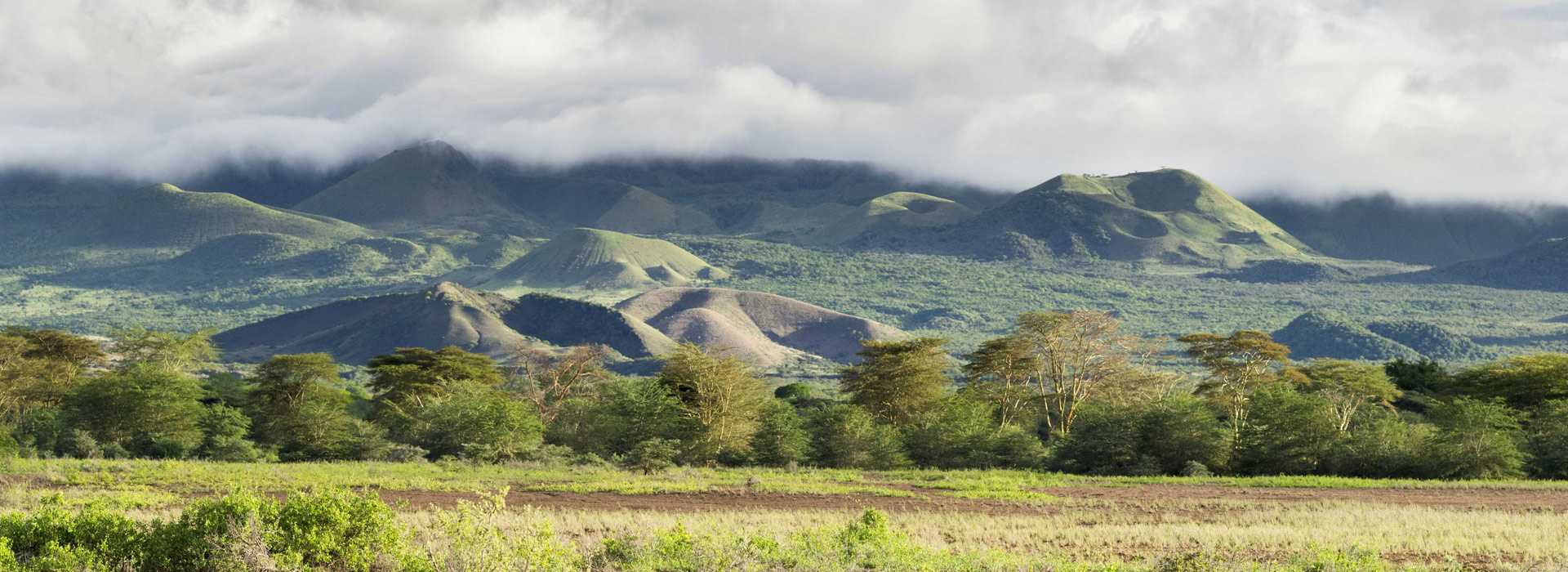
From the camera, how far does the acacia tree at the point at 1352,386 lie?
59.8 m

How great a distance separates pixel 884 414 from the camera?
2443 inches

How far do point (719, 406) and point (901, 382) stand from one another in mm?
10847

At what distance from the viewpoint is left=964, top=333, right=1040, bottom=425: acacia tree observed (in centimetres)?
6356

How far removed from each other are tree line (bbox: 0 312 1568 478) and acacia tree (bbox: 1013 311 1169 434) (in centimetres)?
13

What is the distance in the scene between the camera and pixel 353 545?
757 inches

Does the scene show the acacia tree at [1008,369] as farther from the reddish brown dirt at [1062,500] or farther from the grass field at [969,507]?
the reddish brown dirt at [1062,500]

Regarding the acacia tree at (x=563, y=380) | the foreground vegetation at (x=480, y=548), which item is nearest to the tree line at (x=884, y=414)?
the acacia tree at (x=563, y=380)

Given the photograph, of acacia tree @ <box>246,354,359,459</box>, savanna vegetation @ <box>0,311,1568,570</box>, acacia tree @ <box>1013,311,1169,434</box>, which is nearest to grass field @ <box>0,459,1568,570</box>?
savanna vegetation @ <box>0,311,1568,570</box>

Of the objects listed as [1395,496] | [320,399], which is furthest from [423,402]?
[1395,496]

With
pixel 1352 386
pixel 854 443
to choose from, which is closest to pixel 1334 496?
pixel 854 443

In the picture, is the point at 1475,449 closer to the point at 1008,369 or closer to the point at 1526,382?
the point at 1526,382

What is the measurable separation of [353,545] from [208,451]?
38125mm

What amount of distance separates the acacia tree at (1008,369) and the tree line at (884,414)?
0.12 m

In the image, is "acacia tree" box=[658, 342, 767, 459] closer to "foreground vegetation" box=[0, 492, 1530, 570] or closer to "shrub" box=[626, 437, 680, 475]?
"shrub" box=[626, 437, 680, 475]
